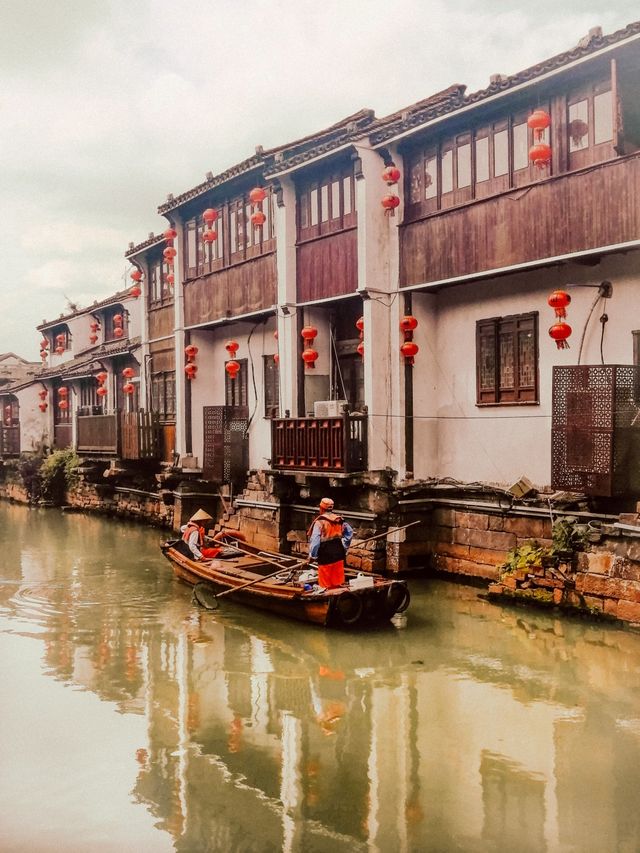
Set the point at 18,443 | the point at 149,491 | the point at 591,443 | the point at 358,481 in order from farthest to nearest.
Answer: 1. the point at 18,443
2. the point at 149,491
3. the point at 358,481
4. the point at 591,443

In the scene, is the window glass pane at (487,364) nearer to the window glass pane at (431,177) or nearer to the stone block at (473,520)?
the stone block at (473,520)

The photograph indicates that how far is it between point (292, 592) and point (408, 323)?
614 centimetres

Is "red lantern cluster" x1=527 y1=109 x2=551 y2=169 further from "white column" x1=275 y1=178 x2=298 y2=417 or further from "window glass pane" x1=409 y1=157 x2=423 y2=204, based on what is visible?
"white column" x1=275 y1=178 x2=298 y2=417

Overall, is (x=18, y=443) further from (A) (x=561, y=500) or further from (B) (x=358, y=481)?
(A) (x=561, y=500)

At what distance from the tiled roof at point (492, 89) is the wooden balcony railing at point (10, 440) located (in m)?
30.5

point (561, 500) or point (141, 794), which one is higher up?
point (561, 500)


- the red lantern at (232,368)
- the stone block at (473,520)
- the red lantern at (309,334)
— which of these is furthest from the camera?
the red lantern at (232,368)

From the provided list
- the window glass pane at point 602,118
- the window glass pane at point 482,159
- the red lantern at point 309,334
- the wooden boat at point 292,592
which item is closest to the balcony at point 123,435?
the red lantern at point 309,334

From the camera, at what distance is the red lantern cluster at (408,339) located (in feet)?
51.8

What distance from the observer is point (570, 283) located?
46.5 feet

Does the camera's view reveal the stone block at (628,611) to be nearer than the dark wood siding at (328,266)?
Yes

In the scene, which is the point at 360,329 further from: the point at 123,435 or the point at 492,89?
the point at 123,435

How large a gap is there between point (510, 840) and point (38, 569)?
15.7m

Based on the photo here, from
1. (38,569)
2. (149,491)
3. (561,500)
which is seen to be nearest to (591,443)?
(561,500)
